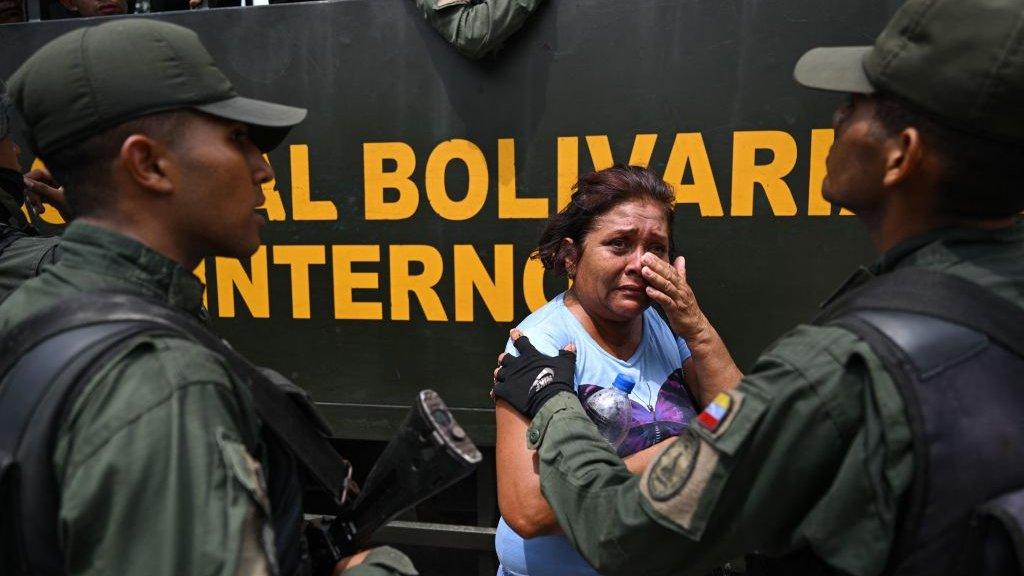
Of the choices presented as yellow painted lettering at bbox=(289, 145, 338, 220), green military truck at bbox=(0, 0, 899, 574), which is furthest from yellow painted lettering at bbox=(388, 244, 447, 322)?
yellow painted lettering at bbox=(289, 145, 338, 220)

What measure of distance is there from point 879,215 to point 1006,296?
8.7 inches

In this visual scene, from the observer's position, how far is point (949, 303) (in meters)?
0.98

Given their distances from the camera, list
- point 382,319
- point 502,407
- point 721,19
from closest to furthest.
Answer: point 502,407 → point 721,19 → point 382,319

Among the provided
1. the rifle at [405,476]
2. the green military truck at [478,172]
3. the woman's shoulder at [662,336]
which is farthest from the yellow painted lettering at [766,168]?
the rifle at [405,476]

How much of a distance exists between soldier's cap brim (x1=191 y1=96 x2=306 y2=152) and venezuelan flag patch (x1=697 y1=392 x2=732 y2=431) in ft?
2.62

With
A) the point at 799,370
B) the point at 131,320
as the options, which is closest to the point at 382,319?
the point at 131,320

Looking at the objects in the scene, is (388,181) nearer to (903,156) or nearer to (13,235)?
(13,235)

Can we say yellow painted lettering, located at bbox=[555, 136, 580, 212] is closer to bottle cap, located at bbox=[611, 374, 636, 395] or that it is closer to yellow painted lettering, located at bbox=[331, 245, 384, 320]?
yellow painted lettering, located at bbox=[331, 245, 384, 320]

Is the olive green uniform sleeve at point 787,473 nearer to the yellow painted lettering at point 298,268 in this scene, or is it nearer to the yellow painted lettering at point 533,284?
the yellow painted lettering at point 533,284

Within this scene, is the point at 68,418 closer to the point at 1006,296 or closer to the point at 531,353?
the point at 531,353

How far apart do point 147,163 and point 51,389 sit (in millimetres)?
361

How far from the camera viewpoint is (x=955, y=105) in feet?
3.25

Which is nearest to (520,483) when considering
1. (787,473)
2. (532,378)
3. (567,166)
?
(532,378)

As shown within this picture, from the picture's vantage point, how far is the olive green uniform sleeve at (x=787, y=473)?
3.14 ft
